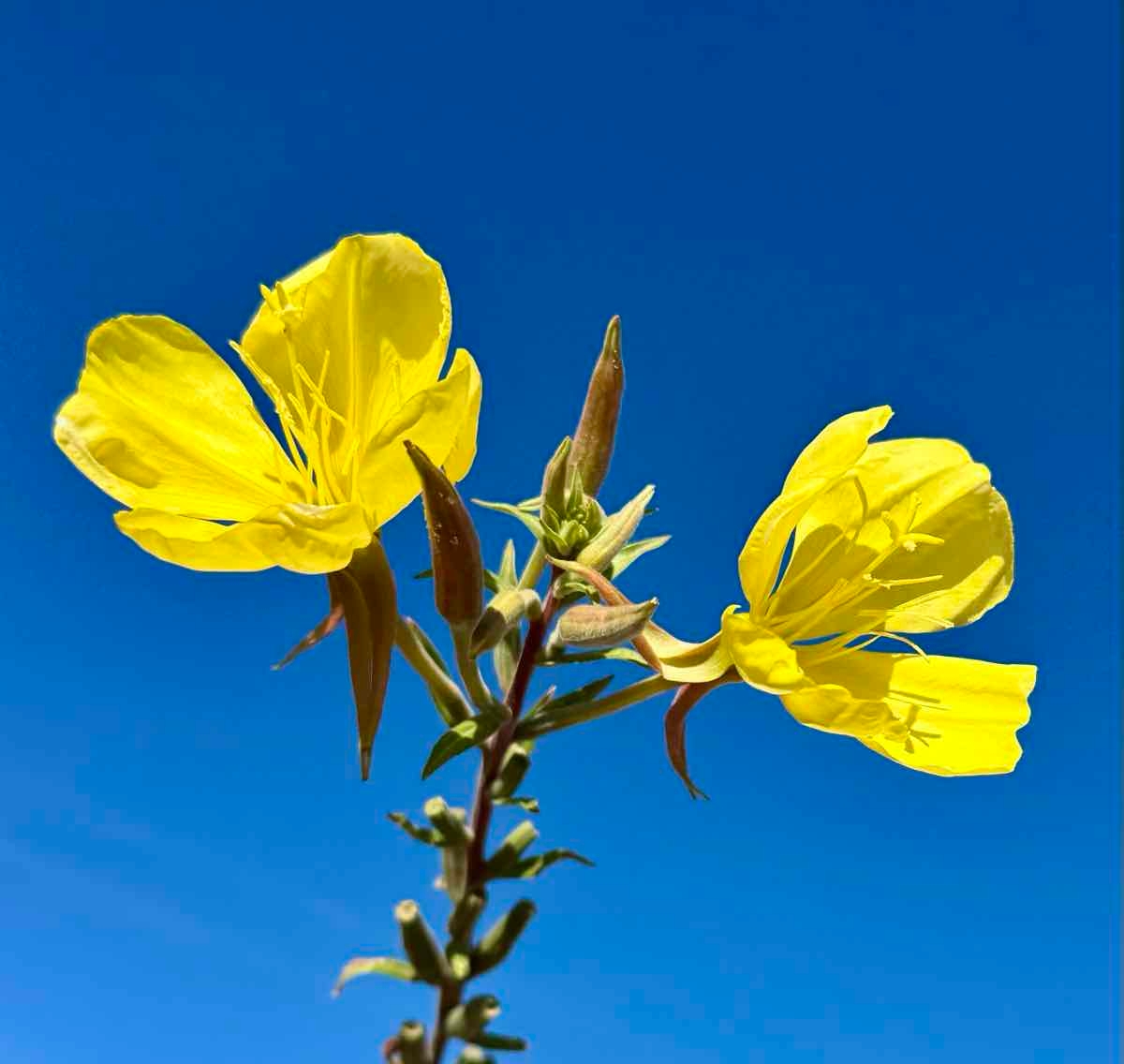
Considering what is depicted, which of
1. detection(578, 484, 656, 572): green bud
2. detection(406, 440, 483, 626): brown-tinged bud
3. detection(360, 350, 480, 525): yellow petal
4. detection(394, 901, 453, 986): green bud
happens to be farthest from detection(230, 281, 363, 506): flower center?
detection(394, 901, 453, 986): green bud

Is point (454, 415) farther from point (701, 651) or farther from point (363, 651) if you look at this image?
point (701, 651)

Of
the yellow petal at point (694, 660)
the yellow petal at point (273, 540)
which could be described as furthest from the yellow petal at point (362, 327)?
the yellow petal at point (694, 660)

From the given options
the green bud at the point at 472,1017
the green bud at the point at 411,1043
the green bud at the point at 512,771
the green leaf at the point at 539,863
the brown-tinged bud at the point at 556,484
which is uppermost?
the brown-tinged bud at the point at 556,484

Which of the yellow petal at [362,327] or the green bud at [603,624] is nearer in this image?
the green bud at [603,624]

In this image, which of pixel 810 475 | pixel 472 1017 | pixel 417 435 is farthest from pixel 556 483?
pixel 472 1017

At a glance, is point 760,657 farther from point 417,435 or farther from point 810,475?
point 417,435

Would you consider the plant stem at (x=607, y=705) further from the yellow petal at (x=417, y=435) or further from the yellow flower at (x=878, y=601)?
the yellow petal at (x=417, y=435)

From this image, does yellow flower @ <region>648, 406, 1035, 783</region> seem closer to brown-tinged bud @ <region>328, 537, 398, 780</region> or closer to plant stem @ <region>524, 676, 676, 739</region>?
plant stem @ <region>524, 676, 676, 739</region>
